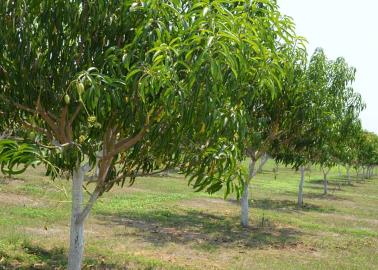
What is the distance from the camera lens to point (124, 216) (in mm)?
17703

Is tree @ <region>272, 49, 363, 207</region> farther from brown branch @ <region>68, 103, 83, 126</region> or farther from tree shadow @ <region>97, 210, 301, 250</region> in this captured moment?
brown branch @ <region>68, 103, 83, 126</region>

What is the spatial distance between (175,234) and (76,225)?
316 inches

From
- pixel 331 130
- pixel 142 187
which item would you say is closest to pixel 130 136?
pixel 331 130

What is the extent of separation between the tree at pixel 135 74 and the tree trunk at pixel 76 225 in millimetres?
1457

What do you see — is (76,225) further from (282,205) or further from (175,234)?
(282,205)

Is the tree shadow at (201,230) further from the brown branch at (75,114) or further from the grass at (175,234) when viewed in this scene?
the brown branch at (75,114)

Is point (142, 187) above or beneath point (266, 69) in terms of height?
beneath

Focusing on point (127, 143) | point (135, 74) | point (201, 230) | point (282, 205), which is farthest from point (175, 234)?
A: point (282, 205)

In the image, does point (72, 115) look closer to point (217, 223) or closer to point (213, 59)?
point (213, 59)

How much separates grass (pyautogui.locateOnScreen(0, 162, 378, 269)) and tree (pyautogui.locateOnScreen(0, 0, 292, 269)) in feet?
5.86

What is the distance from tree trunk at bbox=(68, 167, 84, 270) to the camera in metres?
7.57

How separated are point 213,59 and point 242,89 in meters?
1.83

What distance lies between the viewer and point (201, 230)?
1642 centimetres

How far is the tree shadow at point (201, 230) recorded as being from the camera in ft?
47.4
